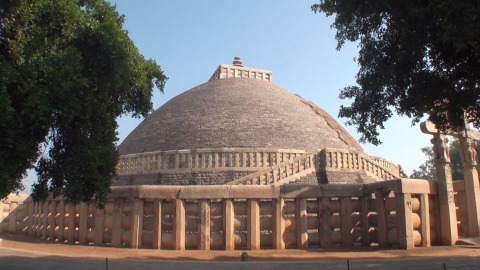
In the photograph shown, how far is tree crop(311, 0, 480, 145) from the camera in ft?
22.1

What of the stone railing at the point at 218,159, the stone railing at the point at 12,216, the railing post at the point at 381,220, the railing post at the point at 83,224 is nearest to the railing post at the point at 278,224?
the railing post at the point at 381,220

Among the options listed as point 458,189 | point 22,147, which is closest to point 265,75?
point 458,189

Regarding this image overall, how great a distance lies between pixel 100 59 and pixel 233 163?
14.9 meters

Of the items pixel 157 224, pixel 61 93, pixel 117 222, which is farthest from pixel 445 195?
pixel 61 93

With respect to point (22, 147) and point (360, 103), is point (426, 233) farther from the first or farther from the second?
point (22, 147)

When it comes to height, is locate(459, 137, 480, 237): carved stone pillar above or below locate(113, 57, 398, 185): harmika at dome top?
below

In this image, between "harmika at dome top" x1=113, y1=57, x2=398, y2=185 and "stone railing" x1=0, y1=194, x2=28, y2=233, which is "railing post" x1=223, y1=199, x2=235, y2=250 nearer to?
"harmika at dome top" x1=113, y1=57, x2=398, y2=185

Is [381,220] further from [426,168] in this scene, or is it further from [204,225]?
[426,168]

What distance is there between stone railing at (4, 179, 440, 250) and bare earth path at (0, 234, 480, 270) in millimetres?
437

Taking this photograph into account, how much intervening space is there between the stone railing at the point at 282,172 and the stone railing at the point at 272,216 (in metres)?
7.80

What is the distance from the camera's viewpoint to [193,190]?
10.2 metres

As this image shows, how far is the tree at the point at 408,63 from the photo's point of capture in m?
6.75

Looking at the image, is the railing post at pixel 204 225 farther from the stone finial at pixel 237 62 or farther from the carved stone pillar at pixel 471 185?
the stone finial at pixel 237 62

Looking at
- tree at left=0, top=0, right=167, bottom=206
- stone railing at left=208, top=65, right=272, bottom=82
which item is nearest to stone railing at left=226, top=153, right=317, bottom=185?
tree at left=0, top=0, right=167, bottom=206
